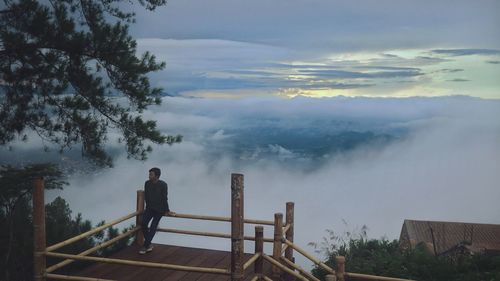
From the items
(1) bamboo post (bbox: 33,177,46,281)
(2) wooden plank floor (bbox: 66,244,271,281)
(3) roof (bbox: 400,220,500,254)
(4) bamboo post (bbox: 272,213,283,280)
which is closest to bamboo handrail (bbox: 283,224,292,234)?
(4) bamboo post (bbox: 272,213,283,280)

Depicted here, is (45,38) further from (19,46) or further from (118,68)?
(118,68)

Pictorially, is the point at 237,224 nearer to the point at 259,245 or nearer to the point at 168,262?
the point at 259,245

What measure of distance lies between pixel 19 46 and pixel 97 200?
201 ft

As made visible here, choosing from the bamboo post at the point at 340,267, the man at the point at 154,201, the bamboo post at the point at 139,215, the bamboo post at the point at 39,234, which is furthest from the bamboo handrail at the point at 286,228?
the bamboo post at the point at 39,234

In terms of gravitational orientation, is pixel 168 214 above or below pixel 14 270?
above

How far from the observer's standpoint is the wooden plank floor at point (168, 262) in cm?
591

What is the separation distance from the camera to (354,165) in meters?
62.6

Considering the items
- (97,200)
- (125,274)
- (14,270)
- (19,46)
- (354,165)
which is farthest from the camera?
(97,200)

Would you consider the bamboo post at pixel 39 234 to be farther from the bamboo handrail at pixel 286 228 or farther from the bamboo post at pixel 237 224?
the bamboo handrail at pixel 286 228

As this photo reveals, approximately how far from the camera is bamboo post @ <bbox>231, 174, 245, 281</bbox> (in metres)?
4.79

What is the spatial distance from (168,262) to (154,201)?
0.75m

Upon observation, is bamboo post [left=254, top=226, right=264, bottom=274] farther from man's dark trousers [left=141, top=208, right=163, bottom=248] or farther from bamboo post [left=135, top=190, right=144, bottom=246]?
bamboo post [left=135, top=190, right=144, bottom=246]

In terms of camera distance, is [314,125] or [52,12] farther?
[314,125]

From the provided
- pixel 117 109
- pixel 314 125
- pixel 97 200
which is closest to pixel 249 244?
pixel 314 125
